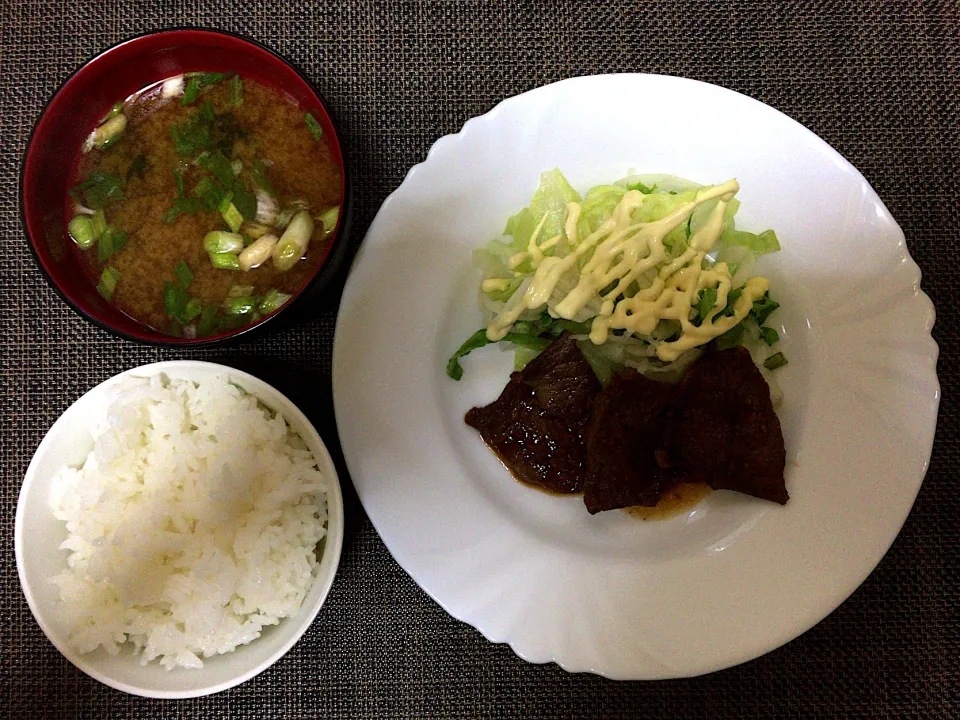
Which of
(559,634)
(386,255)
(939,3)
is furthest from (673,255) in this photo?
(939,3)

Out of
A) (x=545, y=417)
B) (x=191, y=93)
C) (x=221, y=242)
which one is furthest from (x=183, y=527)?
(x=191, y=93)

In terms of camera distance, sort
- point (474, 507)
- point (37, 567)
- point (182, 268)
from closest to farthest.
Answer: point (37, 567)
point (182, 268)
point (474, 507)

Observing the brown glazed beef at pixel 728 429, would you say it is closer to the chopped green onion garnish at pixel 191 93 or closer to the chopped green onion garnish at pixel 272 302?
the chopped green onion garnish at pixel 272 302

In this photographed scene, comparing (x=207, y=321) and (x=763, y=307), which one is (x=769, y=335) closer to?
(x=763, y=307)

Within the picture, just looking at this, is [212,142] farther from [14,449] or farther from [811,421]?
[811,421]

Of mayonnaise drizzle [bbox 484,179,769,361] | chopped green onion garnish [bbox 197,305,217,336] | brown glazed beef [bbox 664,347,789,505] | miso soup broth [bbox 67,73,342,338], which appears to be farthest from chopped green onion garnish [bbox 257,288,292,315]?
brown glazed beef [bbox 664,347,789,505]

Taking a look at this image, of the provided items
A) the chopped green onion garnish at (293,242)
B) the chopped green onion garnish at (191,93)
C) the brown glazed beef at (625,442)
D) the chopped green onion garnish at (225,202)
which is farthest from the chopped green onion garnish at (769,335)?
the chopped green onion garnish at (191,93)
